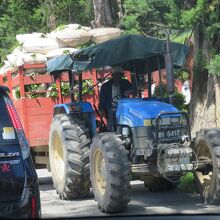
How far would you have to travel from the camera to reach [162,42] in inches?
370

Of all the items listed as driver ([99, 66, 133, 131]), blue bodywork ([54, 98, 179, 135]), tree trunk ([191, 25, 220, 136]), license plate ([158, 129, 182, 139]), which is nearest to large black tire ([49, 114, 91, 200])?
driver ([99, 66, 133, 131])

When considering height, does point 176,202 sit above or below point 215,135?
below

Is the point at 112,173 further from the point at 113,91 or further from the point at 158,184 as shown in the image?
the point at 158,184

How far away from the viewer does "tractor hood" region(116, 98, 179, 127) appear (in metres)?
9.15

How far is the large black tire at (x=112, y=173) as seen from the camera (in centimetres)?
838

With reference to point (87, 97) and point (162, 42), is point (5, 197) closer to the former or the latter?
point (162, 42)

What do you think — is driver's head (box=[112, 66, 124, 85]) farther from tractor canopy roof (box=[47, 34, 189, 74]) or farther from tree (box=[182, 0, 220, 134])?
tree (box=[182, 0, 220, 134])

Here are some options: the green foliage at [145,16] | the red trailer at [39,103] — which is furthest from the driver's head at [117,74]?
the green foliage at [145,16]

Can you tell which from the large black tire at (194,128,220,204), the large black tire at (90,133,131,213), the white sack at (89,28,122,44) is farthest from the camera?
the white sack at (89,28,122,44)

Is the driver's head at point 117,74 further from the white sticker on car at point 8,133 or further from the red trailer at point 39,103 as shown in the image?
the white sticker on car at point 8,133

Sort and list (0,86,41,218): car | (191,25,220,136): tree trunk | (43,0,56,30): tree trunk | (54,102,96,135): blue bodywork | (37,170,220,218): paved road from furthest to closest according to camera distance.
A: (43,0,56,30): tree trunk → (191,25,220,136): tree trunk → (54,102,96,135): blue bodywork → (37,170,220,218): paved road → (0,86,41,218): car

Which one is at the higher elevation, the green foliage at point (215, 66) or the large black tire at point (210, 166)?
the green foliage at point (215, 66)

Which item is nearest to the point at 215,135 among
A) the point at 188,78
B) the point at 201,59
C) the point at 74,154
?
the point at 74,154

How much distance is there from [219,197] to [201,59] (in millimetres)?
4734
